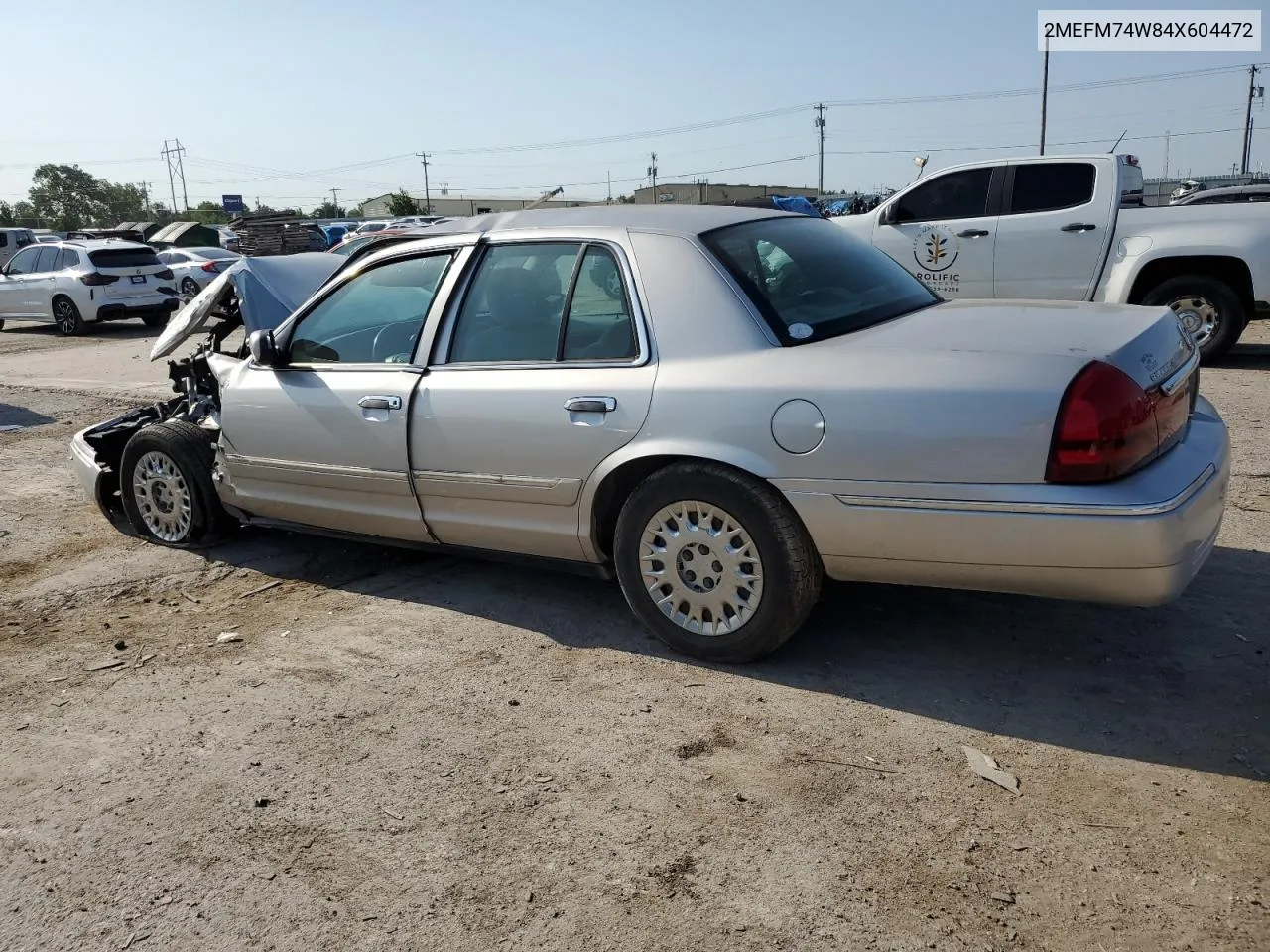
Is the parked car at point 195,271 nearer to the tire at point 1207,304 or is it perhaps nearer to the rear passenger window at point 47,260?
the rear passenger window at point 47,260

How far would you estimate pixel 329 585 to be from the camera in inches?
201

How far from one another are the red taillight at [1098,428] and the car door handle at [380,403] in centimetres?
253

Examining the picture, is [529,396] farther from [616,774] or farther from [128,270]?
[128,270]

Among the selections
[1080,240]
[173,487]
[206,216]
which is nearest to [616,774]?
[173,487]

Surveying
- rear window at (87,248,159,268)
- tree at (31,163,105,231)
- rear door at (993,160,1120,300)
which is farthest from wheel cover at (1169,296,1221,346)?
tree at (31,163,105,231)

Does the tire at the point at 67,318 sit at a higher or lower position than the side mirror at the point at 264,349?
lower

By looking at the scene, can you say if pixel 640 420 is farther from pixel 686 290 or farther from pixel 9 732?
pixel 9 732

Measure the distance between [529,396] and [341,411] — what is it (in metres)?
1.00

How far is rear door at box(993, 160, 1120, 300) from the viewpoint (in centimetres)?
972

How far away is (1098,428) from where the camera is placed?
3131 mm

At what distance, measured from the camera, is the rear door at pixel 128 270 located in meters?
18.2

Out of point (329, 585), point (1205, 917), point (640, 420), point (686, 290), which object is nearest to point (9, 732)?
point (329, 585)

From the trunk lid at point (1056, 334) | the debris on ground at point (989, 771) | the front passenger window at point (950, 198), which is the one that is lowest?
the debris on ground at point (989, 771)

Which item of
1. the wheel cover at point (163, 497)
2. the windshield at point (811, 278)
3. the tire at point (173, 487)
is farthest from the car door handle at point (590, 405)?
the wheel cover at point (163, 497)
